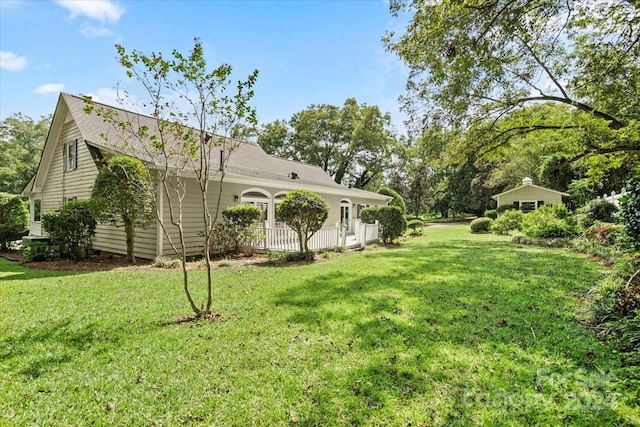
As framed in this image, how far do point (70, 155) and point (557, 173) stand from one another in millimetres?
33665

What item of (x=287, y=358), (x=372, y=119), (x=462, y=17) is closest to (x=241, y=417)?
(x=287, y=358)

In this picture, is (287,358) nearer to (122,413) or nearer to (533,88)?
(122,413)

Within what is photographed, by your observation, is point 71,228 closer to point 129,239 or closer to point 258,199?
point 129,239

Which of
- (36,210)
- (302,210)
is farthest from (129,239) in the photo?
(36,210)

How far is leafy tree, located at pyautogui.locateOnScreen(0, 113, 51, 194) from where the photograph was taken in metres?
26.6

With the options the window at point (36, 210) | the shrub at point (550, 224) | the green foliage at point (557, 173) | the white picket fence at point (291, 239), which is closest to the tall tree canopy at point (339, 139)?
the green foliage at point (557, 173)

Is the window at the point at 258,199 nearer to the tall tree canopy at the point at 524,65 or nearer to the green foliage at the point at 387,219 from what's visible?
the green foliage at the point at 387,219

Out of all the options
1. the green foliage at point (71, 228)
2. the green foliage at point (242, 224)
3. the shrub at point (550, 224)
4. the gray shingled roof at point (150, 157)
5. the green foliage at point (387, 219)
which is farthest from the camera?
the green foliage at point (387, 219)

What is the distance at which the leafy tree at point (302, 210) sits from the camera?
377 inches

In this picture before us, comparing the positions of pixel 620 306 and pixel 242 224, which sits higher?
pixel 242 224

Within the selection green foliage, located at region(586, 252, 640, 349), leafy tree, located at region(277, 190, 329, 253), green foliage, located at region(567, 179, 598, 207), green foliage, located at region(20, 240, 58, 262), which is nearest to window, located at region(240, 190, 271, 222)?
leafy tree, located at region(277, 190, 329, 253)

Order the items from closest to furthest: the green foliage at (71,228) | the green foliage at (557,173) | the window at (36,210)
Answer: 1. the green foliage at (71,228)
2. the window at (36,210)
3. the green foliage at (557,173)

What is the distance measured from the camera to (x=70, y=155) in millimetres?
12516

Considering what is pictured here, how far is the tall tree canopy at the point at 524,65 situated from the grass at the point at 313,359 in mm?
4209
